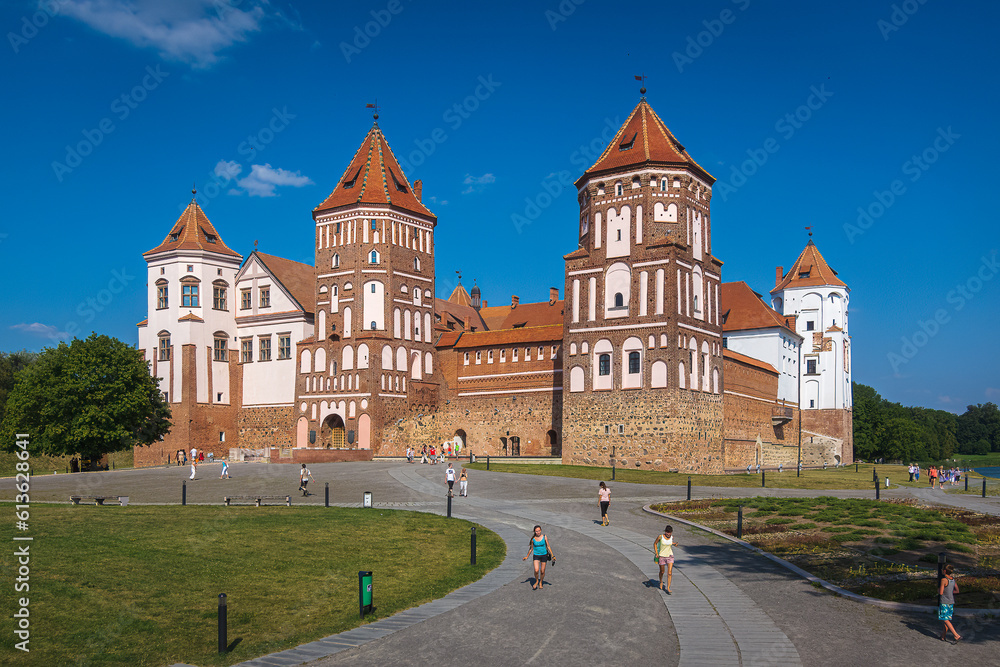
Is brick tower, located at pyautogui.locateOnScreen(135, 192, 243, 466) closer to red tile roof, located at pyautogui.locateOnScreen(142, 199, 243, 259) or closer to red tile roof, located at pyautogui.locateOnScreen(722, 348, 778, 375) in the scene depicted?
red tile roof, located at pyautogui.locateOnScreen(142, 199, 243, 259)

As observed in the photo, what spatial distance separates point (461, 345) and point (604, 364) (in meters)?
15.9

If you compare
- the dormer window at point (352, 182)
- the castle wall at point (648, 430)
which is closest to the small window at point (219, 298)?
the dormer window at point (352, 182)

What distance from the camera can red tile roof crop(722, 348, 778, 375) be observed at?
63.1 meters

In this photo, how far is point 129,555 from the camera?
19.1m

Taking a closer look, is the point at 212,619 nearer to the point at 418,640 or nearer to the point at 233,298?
the point at 418,640

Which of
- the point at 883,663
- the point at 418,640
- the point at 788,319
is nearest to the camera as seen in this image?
the point at 883,663

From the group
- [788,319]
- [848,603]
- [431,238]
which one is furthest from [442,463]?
[788,319]

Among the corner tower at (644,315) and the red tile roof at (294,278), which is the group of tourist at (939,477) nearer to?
the corner tower at (644,315)

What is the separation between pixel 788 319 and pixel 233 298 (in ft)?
178

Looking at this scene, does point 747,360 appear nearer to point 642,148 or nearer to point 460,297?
point 642,148

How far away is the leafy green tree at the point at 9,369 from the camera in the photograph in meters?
76.8

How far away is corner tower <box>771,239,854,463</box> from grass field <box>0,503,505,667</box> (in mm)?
63623

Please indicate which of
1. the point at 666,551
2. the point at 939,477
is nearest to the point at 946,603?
the point at 666,551

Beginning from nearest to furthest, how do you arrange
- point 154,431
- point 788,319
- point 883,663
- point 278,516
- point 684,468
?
point 883,663
point 278,516
point 684,468
point 154,431
point 788,319
